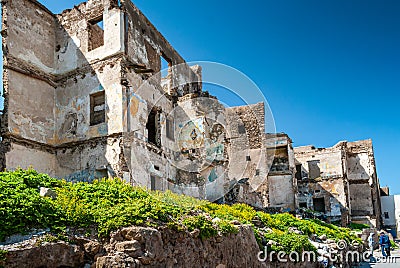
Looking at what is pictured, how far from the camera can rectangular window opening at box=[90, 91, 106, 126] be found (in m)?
17.3

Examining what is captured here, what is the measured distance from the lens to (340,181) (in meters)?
34.7

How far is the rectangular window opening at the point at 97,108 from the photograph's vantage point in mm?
17312

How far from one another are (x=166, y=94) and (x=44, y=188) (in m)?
13.8

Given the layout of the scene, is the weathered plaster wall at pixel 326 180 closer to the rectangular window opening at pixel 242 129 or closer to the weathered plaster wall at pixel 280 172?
the weathered plaster wall at pixel 280 172

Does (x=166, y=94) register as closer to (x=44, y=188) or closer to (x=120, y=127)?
(x=120, y=127)

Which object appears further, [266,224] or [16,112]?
[16,112]

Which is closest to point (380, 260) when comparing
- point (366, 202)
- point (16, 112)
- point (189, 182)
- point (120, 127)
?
point (189, 182)

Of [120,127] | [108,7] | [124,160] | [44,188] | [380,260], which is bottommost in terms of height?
[380,260]

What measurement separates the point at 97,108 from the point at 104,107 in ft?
1.78

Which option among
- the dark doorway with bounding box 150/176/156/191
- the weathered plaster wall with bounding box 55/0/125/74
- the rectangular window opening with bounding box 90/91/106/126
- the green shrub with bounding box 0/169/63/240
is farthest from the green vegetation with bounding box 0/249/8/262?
the weathered plaster wall with bounding box 55/0/125/74

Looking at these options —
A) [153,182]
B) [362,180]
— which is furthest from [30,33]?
[362,180]

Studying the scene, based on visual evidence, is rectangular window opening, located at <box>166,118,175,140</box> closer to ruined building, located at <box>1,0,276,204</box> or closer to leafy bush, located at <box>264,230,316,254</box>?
ruined building, located at <box>1,0,276,204</box>

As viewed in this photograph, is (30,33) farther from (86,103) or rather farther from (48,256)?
(48,256)

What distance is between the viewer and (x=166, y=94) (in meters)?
20.8
